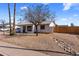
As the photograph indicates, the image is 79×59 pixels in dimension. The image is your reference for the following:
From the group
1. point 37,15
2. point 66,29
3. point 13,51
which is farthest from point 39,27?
point 13,51

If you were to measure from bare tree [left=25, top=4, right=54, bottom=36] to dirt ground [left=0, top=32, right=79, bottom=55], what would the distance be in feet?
0.76

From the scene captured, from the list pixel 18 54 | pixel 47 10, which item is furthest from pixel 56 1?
pixel 18 54

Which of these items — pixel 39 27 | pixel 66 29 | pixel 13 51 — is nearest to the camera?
pixel 13 51

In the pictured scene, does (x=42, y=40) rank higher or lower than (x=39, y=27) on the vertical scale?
lower

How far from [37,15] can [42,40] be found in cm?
63

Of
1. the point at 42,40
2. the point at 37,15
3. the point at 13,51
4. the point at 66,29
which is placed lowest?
the point at 13,51

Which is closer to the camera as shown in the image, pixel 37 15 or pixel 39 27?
pixel 37 15

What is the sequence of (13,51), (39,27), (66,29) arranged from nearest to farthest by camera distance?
(13,51)
(66,29)
(39,27)

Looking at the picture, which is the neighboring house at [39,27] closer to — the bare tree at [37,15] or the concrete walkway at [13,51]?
the bare tree at [37,15]

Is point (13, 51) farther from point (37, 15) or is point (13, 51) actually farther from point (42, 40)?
point (37, 15)

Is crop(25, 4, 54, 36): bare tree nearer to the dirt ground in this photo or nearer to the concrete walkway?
the dirt ground

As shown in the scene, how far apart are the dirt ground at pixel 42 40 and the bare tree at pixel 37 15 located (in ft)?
0.76

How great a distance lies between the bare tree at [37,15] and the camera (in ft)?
28.2

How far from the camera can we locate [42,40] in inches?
345
